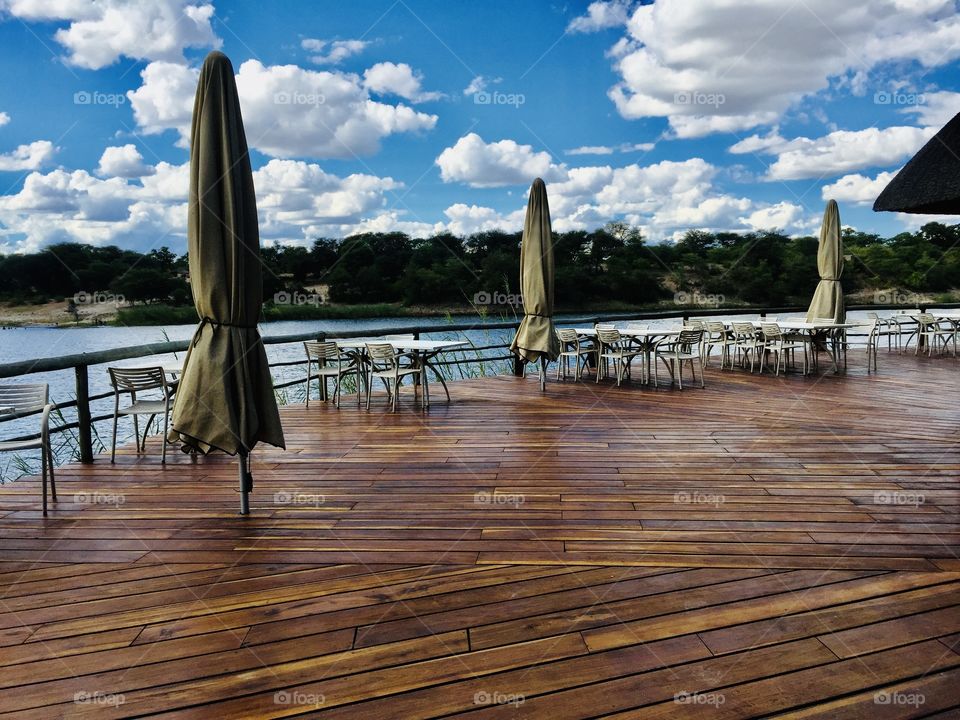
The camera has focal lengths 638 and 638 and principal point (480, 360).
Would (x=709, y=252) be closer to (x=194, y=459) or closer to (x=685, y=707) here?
(x=194, y=459)

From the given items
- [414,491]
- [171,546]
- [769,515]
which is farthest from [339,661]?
[769,515]

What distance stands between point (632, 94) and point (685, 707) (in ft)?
142

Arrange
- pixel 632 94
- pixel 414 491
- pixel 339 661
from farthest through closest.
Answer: pixel 632 94
pixel 414 491
pixel 339 661

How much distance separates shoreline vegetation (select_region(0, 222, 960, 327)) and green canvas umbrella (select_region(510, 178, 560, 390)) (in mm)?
2052

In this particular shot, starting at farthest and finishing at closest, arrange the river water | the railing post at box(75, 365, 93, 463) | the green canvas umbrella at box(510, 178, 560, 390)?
the green canvas umbrella at box(510, 178, 560, 390) → the river water → the railing post at box(75, 365, 93, 463)

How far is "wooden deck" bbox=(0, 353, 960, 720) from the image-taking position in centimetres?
188

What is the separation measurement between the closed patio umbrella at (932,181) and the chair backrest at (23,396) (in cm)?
536

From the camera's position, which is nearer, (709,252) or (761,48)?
(761,48)

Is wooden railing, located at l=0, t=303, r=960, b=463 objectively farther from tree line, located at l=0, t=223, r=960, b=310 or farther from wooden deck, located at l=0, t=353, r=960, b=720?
tree line, located at l=0, t=223, r=960, b=310

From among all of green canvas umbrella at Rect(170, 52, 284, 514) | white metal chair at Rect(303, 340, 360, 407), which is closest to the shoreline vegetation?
white metal chair at Rect(303, 340, 360, 407)

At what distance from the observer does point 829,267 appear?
10.5 meters

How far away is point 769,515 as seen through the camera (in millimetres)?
3371

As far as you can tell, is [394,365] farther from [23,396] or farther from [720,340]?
[720,340]

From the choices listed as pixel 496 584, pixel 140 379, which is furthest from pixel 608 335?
pixel 496 584
